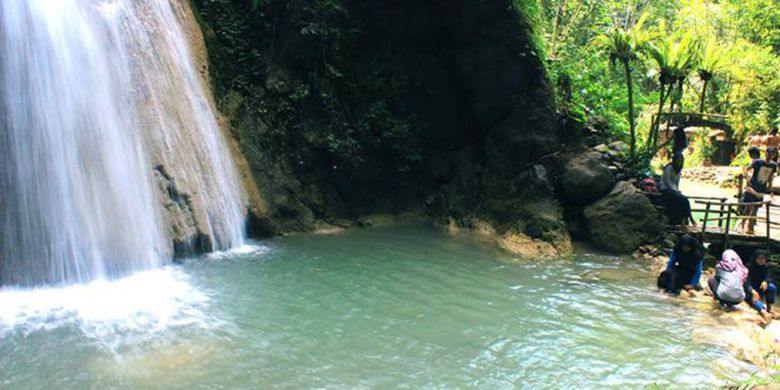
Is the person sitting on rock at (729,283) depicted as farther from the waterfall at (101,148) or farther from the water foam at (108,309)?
the waterfall at (101,148)

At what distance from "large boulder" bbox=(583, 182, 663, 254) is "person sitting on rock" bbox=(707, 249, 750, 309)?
282cm

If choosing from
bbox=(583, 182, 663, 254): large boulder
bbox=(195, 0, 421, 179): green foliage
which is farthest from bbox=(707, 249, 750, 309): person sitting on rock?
bbox=(195, 0, 421, 179): green foliage

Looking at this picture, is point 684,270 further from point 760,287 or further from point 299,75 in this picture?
A: point 299,75

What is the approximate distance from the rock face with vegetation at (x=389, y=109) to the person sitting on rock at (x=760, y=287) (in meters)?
3.53

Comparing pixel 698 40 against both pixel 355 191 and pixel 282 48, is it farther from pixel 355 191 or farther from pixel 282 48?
pixel 282 48

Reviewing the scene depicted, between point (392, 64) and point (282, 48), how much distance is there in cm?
307

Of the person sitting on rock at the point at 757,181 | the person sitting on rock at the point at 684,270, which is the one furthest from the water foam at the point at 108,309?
the person sitting on rock at the point at 757,181

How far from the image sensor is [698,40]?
12.9m

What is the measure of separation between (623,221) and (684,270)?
2556mm

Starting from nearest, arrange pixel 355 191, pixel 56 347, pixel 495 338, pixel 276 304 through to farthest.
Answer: pixel 56 347
pixel 495 338
pixel 276 304
pixel 355 191

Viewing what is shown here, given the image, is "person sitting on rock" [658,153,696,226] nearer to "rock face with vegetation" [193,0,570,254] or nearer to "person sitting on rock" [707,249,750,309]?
"rock face with vegetation" [193,0,570,254]

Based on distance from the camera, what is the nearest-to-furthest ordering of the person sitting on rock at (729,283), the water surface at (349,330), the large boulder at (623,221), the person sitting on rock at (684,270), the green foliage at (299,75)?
the water surface at (349,330)
the person sitting on rock at (729,283)
the person sitting on rock at (684,270)
the large boulder at (623,221)
the green foliage at (299,75)

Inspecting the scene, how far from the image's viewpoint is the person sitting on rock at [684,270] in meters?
8.89

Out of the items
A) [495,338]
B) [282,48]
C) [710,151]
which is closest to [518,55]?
[282,48]
